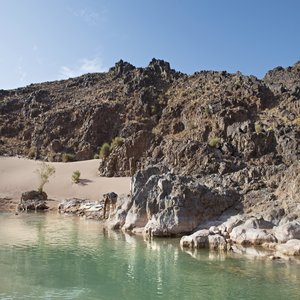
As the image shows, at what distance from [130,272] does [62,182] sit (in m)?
46.0

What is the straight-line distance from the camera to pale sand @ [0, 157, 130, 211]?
58.7 metres

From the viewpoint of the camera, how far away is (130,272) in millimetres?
19547

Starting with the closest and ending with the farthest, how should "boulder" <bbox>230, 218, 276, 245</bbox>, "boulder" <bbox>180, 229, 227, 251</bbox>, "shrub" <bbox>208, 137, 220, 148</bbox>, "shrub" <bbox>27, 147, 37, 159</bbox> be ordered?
1. "boulder" <bbox>180, 229, 227, 251</bbox>
2. "boulder" <bbox>230, 218, 276, 245</bbox>
3. "shrub" <bbox>208, 137, 220, 148</bbox>
4. "shrub" <bbox>27, 147, 37, 159</bbox>

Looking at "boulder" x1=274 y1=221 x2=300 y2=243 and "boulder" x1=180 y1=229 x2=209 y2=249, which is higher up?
"boulder" x1=274 y1=221 x2=300 y2=243

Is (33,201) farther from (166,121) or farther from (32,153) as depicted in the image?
(166,121)

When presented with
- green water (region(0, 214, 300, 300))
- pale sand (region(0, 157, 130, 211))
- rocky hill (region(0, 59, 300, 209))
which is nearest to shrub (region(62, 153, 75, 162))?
rocky hill (region(0, 59, 300, 209))

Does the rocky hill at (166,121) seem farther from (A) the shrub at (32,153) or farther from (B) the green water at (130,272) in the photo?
(B) the green water at (130,272)

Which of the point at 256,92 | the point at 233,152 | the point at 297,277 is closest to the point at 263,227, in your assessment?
the point at 297,277

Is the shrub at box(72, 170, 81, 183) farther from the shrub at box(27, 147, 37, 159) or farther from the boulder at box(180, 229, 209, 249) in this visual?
the boulder at box(180, 229, 209, 249)

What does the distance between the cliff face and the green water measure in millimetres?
13384

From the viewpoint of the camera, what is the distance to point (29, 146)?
282 feet

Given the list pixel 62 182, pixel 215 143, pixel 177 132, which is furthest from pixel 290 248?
pixel 177 132

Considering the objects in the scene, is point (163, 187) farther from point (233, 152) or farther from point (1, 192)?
point (1, 192)

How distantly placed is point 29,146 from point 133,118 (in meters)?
21.4
